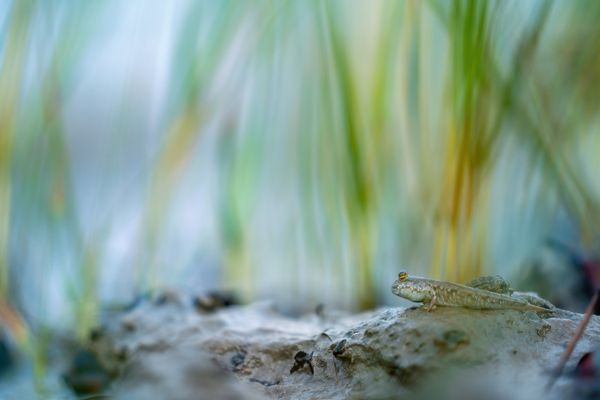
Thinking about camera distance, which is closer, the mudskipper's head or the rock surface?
the rock surface

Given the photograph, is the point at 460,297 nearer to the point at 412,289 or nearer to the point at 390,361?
the point at 412,289

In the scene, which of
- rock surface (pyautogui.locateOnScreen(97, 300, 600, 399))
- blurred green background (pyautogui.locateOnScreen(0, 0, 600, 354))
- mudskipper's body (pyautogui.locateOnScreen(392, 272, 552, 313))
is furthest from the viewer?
blurred green background (pyautogui.locateOnScreen(0, 0, 600, 354))

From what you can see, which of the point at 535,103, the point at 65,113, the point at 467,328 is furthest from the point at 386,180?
the point at 65,113

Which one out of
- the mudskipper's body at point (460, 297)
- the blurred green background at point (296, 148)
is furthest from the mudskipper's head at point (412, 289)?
the blurred green background at point (296, 148)

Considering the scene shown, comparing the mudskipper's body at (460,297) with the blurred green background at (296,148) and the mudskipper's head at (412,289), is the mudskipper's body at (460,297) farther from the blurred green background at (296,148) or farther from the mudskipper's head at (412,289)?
the blurred green background at (296,148)

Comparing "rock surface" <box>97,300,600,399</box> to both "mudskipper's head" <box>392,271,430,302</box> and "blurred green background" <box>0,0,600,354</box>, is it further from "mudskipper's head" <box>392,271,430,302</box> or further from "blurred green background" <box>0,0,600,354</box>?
"blurred green background" <box>0,0,600,354</box>

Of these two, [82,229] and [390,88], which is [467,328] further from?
[82,229]

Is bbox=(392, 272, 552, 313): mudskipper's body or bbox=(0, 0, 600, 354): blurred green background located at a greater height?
bbox=(0, 0, 600, 354): blurred green background

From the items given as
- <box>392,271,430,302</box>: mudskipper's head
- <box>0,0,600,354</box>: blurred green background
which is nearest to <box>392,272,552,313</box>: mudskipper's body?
<box>392,271,430,302</box>: mudskipper's head
